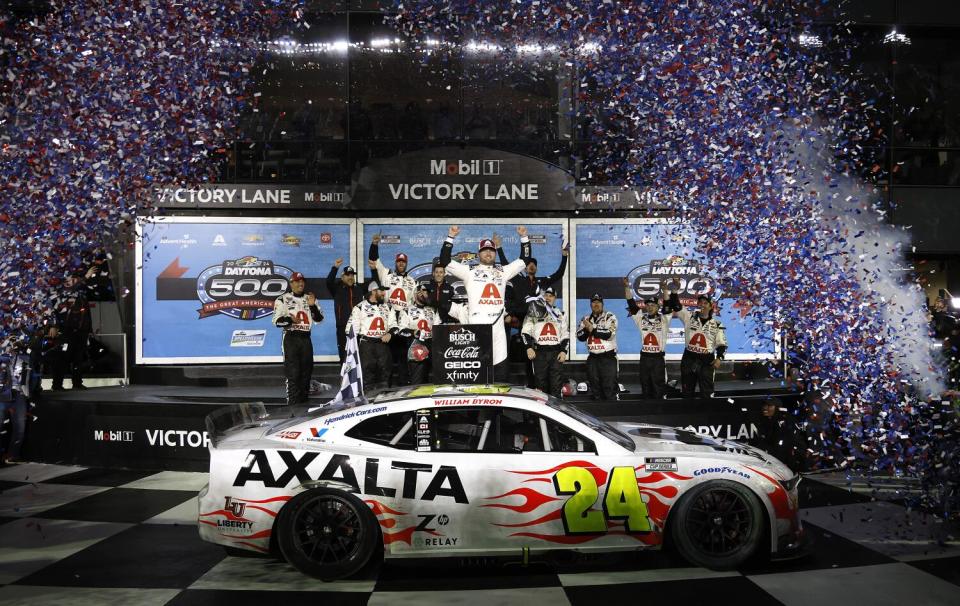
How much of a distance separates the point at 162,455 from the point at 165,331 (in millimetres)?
5068

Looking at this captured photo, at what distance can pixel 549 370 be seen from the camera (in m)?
11.3

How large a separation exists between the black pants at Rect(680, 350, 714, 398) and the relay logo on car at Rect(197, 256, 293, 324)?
23.7 ft

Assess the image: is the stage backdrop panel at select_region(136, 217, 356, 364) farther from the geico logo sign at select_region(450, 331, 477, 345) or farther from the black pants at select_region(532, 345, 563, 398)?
the geico logo sign at select_region(450, 331, 477, 345)

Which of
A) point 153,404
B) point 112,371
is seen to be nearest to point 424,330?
point 153,404

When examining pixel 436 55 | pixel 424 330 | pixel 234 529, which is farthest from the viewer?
pixel 436 55

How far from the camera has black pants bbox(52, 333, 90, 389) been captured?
13922mm

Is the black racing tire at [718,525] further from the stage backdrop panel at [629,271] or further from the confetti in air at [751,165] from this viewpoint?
the stage backdrop panel at [629,271]

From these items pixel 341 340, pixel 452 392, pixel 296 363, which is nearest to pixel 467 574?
pixel 452 392

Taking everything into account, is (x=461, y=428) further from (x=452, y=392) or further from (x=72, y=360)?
(x=72, y=360)

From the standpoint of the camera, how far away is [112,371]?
48.8 feet

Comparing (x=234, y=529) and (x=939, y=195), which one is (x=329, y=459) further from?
(x=939, y=195)

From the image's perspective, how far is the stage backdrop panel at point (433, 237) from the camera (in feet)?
49.8

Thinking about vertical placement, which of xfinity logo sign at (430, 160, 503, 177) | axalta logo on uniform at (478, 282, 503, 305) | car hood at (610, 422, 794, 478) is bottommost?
car hood at (610, 422, 794, 478)

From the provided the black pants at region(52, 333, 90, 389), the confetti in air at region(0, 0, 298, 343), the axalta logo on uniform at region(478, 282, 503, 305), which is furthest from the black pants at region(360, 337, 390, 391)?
the black pants at region(52, 333, 90, 389)
